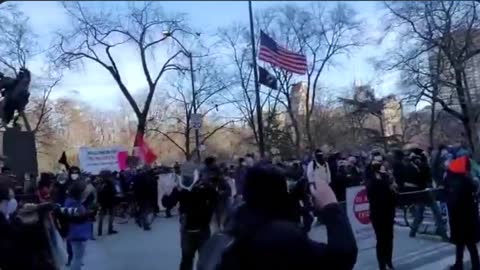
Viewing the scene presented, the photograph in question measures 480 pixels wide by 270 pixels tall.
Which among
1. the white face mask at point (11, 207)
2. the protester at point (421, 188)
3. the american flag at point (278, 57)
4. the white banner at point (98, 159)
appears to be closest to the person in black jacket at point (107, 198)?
the american flag at point (278, 57)

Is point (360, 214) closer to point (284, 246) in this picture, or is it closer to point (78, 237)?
point (78, 237)

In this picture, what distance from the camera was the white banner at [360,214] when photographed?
34.4 feet

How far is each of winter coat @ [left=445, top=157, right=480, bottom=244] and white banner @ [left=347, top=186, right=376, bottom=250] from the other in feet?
5.80

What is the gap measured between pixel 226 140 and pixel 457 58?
27754 mm

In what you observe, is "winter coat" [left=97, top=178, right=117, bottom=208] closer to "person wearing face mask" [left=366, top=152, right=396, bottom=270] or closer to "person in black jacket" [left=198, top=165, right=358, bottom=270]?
"person wearing face mask" [left=366, top=152, right=396, bottom=270]

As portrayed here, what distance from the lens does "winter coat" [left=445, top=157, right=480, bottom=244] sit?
8.77m

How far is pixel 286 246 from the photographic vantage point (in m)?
2.69

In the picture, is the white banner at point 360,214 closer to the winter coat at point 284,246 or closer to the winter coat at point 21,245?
the winter coat at point 21,245

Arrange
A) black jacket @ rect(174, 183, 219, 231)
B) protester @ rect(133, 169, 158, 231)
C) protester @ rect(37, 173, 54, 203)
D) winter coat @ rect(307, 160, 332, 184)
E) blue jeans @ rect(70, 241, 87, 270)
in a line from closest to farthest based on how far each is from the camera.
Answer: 1. winter coat @ rect(307, 160, 332, 184)
2. black jacket @ rect(174, 183, 219, 231)
3. blue jeans @ rect(70, 241, 87, 270)
4. protester @ rect(37, 173, 54, 203)
5. protester @ rect(133, 169, 158, 231)

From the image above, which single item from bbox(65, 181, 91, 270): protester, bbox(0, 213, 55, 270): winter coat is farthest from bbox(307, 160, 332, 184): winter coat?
bbox(65, 181, 91, 270): protester

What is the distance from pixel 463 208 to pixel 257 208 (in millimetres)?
6658

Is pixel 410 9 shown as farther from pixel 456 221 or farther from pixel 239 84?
pixel 456 221

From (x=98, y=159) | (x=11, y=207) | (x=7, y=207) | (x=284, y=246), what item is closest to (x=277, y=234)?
(x=284, y=246)

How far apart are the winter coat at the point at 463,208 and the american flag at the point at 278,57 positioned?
11.5m
